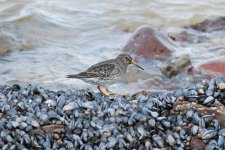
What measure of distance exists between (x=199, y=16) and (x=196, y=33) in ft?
4.23

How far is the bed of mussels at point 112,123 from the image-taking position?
15.9ft

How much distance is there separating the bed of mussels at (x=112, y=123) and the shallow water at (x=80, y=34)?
2.97 meters

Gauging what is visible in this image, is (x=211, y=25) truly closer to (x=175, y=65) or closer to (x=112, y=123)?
(x=175, y=65)

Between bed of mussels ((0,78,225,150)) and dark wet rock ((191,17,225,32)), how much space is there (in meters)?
6.26

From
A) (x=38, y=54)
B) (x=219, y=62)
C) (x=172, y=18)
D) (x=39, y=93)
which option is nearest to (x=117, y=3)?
(x=172, y=18)

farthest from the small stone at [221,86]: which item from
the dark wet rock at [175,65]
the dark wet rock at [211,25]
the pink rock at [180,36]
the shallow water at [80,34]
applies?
the dark wet rock at [211,25]

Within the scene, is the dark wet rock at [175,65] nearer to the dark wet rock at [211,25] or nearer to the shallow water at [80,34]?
the shallow water at [80,34]

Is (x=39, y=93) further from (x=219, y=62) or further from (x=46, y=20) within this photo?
(x=46, y=20)

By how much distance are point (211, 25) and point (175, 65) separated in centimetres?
314

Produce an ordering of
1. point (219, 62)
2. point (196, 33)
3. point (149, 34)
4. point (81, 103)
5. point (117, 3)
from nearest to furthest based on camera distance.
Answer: point (81, 103) → point (219, 62) → point (149, 34) → point (196, 33) → point (117, 3)

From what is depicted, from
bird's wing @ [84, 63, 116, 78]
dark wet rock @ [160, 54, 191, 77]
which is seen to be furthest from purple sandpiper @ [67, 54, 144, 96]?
dark wet rock @ [160, 54, 191, 77]

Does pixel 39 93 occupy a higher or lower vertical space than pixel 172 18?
higher

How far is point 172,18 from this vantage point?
41.3ft

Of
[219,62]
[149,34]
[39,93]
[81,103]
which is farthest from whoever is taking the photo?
[149,34]
